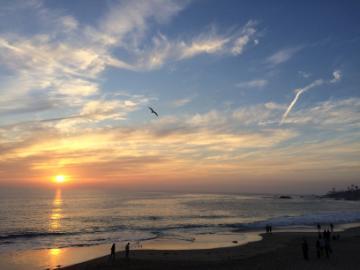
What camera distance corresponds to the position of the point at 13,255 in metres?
31.9

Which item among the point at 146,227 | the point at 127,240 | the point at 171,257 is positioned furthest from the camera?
the point at 146,227

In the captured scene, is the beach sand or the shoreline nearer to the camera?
the beach sand

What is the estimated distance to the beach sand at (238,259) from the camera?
26.3 meters

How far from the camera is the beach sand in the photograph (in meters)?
26.3

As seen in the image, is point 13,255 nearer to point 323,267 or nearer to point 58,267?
point 58,267

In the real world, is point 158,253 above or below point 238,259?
above

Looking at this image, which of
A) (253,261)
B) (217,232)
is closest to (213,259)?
(253,261)

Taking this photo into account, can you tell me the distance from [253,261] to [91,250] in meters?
15.2

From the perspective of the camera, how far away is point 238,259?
95.7ft

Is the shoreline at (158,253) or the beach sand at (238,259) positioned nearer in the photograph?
the beach sand at (238,259)

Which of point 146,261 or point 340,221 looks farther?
point 340,221

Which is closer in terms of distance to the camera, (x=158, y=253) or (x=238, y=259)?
(x=238, y=259)

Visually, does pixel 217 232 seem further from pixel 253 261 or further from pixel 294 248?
pixel 253 261

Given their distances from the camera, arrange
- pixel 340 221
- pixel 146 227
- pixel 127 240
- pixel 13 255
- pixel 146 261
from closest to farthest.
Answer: pixel 146 261 < pixel 13 255 < pixel 127 240 < pixel 146 227 < pixel 340 221
